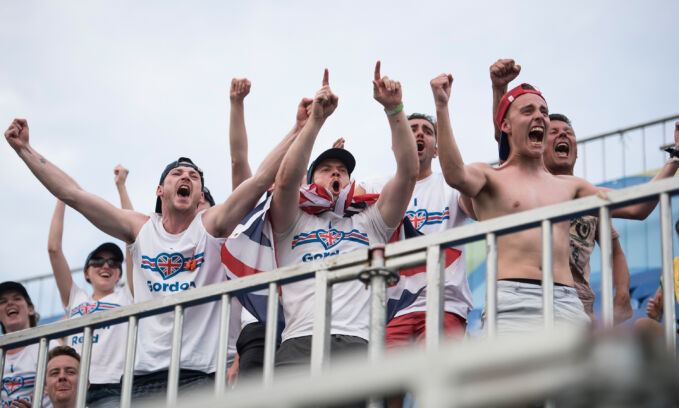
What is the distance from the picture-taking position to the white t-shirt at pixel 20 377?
6.15 metres

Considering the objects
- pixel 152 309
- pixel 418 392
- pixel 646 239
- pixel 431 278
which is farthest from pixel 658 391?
pixel 646 239

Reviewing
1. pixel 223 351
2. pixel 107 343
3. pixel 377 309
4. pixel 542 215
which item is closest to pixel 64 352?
pixel 107 343

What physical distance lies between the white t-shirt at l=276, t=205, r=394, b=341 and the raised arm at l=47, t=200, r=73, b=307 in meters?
2.49

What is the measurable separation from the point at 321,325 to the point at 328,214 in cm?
175

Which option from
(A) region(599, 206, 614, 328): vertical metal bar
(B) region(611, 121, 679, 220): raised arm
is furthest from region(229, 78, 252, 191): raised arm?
(A) region(599, 206, 614, 328): vertical metal bar

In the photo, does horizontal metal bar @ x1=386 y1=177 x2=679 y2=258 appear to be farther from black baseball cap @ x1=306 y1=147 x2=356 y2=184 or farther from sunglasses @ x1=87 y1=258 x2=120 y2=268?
sunglasses @ x1=87 y1=258 x2=120 y2=268

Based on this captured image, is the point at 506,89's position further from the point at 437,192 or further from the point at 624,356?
the point at 624,356

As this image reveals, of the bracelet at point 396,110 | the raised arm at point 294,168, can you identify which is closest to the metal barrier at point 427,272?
the raised arm at point 294,168

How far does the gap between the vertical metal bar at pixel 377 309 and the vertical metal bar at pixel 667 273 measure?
87 cm

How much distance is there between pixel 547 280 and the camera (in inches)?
116

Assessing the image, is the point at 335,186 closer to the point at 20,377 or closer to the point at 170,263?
the point at 170,263

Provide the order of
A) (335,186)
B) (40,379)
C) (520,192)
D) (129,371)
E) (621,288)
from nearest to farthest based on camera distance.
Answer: (129,371) < (40,379) < (520,192) < (335,186) < (621,288)

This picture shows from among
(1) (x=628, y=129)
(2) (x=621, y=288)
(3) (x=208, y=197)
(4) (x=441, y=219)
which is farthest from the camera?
(1) (x=628, y=129)

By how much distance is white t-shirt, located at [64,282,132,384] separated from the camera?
5.59 metres
